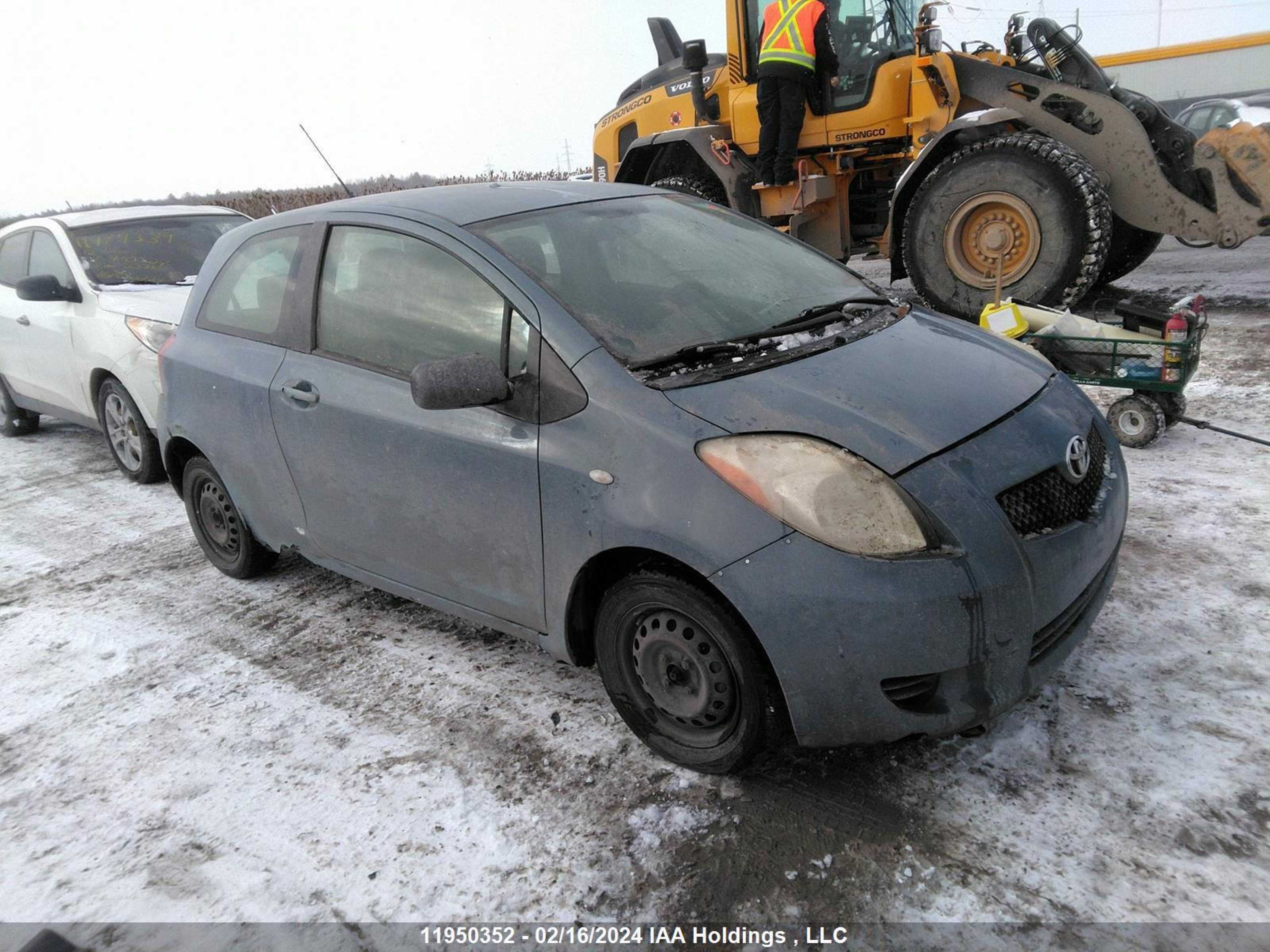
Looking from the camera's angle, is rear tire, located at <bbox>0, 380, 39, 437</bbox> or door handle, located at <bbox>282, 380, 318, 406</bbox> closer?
door handle, located at <bbox>282, 380, 318, 406</bbox>

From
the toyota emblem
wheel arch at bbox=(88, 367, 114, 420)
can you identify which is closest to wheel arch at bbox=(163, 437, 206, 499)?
wheel arch at bbox=(88, 367, 114, 420)

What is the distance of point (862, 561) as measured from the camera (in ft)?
7.22

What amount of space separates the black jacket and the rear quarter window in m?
5.16

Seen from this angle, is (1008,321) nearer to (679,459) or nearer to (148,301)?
(679,459)

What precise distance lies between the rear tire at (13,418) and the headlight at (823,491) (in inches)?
286

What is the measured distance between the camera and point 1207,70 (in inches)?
861

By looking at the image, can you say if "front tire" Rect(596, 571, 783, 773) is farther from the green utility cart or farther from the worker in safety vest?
the worker in safety vest

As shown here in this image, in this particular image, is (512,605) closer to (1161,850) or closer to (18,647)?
(1161,850)

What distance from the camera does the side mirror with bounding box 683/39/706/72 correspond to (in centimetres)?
812

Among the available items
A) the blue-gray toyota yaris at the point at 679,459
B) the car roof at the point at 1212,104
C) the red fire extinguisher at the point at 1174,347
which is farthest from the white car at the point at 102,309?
the car roof at the point at 1212,104

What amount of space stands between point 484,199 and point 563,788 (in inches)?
81.6

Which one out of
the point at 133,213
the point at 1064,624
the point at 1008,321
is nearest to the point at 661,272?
the point at 1064,624

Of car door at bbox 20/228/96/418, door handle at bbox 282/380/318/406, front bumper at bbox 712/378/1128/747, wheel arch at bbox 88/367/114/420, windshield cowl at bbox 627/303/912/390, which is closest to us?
front bumper at bbox 712/378/1128/747

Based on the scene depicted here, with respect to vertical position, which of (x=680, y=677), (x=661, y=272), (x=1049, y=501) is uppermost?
(x=661, y=272)
